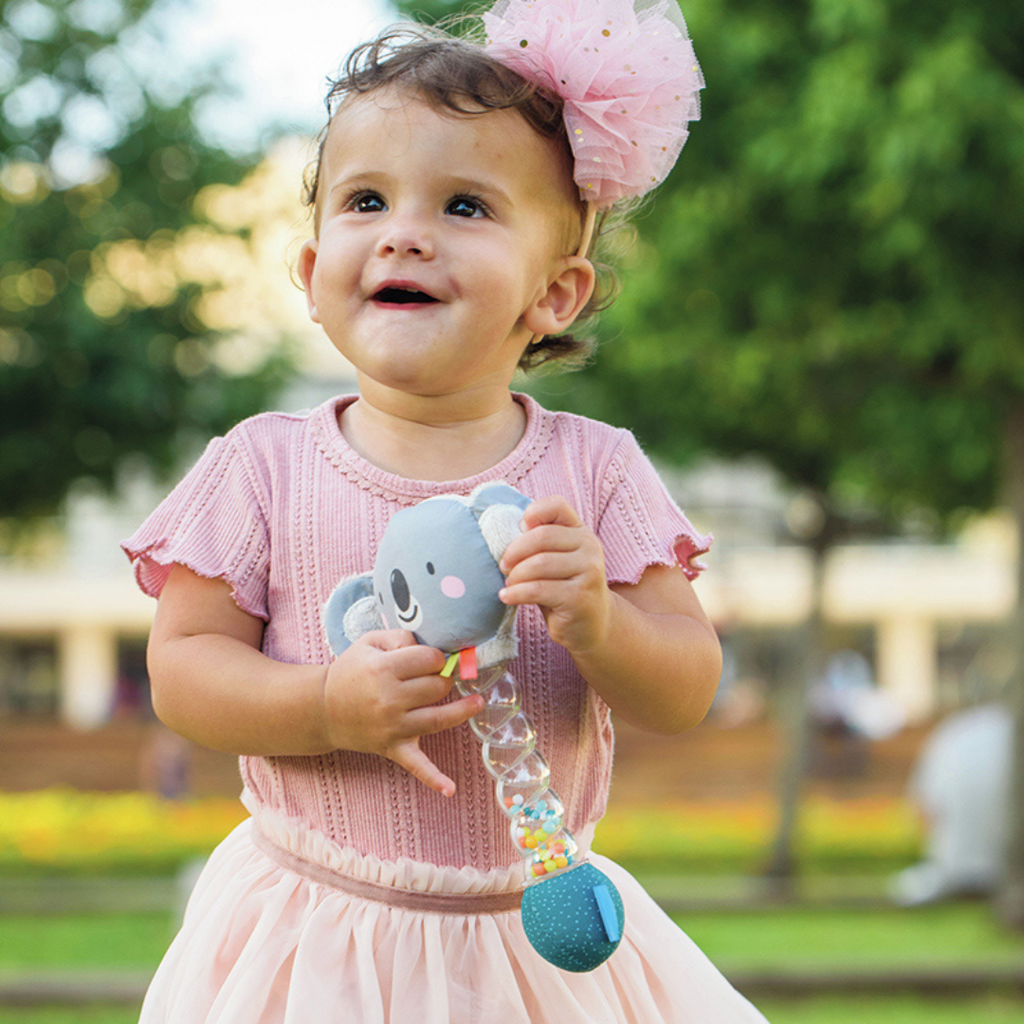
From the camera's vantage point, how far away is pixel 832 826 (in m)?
12.4

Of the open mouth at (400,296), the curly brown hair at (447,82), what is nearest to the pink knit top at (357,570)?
the open mouth at (400,296)

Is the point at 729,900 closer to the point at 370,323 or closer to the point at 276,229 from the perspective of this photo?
the point at 276,229

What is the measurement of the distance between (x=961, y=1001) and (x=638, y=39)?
545cm

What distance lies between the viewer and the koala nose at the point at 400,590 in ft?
4.60

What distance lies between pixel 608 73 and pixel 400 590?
27.6 inches

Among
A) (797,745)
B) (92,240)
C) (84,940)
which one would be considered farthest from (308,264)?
(797,745)

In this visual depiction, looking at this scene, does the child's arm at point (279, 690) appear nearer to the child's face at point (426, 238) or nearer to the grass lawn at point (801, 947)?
the child's face at point (426, 238)

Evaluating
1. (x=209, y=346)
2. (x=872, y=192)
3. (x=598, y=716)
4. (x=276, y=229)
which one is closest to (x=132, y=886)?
(x=209, y=346)

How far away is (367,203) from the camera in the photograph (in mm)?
1597

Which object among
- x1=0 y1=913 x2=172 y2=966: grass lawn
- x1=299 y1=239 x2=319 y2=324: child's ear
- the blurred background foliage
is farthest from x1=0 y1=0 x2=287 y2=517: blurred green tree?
x1=299 y1=239 x2=319 y2=324: child's ear

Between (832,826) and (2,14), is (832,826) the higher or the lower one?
the lower one

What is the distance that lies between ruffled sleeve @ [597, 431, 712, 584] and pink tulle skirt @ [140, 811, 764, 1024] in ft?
1.31

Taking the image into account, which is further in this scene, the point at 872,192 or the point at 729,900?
the point at 729,900

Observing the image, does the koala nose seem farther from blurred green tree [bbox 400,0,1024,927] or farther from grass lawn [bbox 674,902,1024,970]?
grass lawn [bbox 674,902,1024,970]
